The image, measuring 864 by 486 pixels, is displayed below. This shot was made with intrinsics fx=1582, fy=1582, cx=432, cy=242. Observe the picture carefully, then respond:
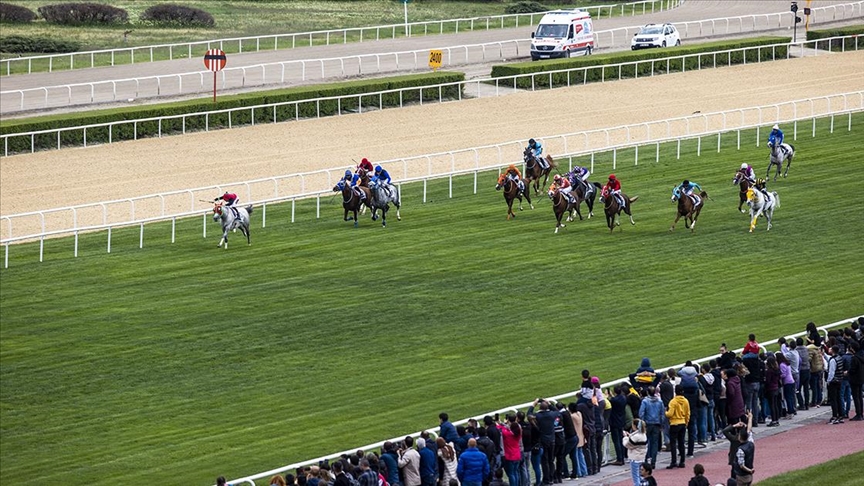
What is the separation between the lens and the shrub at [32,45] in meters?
57.8

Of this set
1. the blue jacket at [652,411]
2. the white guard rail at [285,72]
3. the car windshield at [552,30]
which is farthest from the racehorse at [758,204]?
the car windshield at [552,30]

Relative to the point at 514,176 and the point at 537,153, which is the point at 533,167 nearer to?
the point at 537,153

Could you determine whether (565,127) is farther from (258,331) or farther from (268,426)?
(268,426)

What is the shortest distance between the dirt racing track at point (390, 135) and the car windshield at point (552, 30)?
5.05 m

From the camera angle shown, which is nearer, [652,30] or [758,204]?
[758,204]

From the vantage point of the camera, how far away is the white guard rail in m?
47.5

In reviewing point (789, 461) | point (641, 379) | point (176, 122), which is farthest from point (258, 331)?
point (176, 122)

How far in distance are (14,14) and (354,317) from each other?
4362 centimetres

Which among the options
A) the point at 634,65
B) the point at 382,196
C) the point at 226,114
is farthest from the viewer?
the point at 634,65

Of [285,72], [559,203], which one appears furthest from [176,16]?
[559,203]

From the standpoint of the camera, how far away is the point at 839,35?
60.9 meters

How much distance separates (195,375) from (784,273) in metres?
11.6

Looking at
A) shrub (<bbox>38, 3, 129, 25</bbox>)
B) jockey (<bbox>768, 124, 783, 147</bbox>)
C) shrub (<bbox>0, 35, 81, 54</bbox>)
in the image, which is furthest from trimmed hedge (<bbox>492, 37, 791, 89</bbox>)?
shrub (<bbox>38, 3, 129, 25</bbox>)

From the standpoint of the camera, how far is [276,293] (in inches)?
1081
